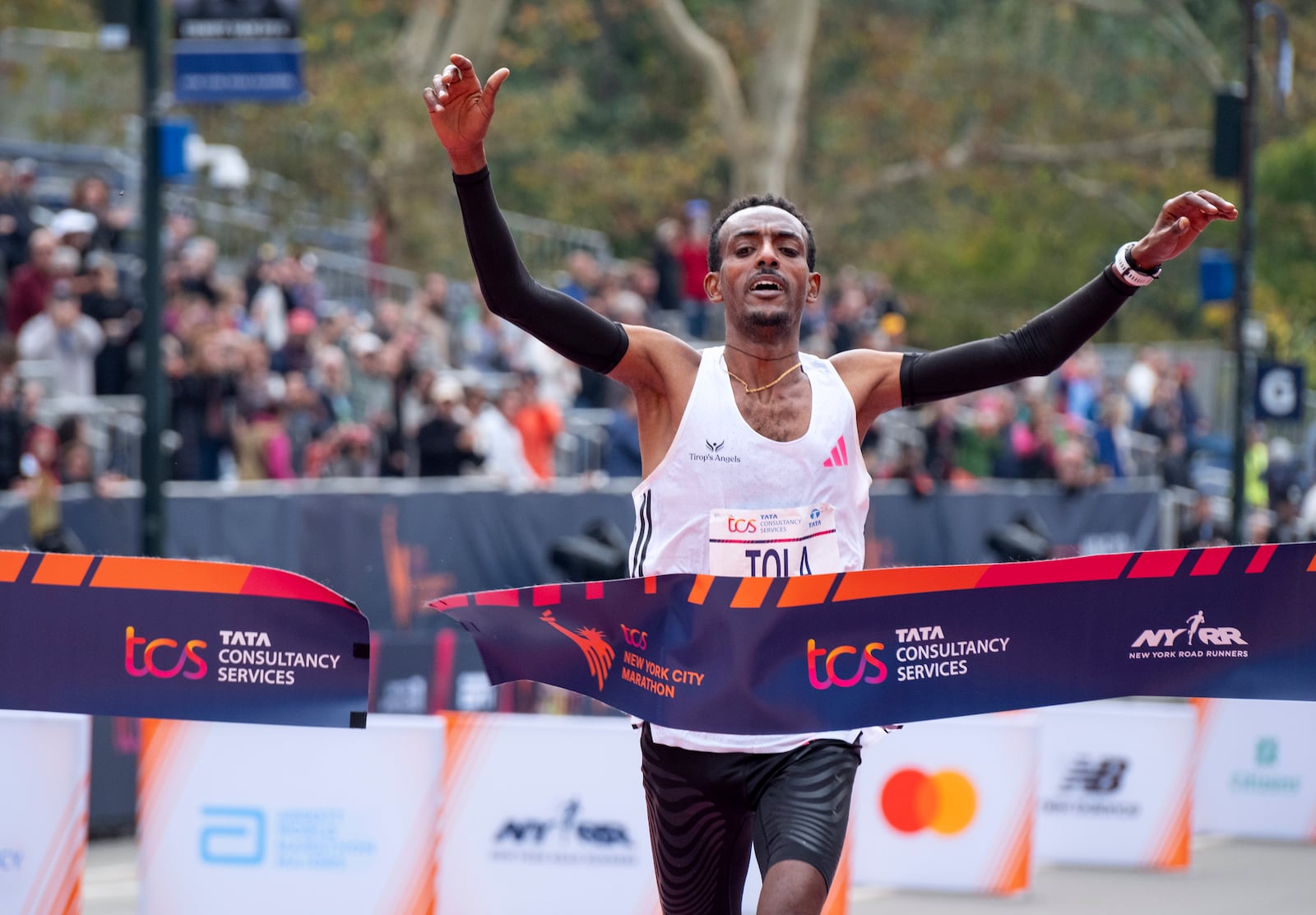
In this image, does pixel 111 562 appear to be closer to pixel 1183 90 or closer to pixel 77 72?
pixel 77 72

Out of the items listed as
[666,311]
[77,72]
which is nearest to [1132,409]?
[666,311]

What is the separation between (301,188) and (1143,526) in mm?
10353

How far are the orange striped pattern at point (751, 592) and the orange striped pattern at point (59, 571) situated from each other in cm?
167

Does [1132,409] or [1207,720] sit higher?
[1132,409]

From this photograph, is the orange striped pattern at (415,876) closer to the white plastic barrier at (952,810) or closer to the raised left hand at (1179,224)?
the white plastic barrier at (952,810)

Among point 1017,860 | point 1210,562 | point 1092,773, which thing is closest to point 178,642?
point 1210,562

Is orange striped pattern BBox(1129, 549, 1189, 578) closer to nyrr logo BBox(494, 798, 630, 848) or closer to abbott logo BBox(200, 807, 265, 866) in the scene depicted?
nyrr logo BBox(494, 798, 630, 848)

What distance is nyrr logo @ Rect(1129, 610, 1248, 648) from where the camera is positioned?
4887 mm

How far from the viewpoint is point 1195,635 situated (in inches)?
193

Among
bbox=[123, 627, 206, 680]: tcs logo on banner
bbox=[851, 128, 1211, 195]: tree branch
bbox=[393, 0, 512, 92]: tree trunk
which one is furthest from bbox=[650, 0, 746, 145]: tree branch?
bbox=[123, 627, 206, 680]: tcs logo on banner

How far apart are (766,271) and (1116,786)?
6.47 m

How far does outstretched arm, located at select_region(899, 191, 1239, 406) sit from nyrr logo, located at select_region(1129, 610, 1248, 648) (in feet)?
2.26

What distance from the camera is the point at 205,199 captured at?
2088cm

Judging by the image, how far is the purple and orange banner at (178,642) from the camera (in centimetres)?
511
